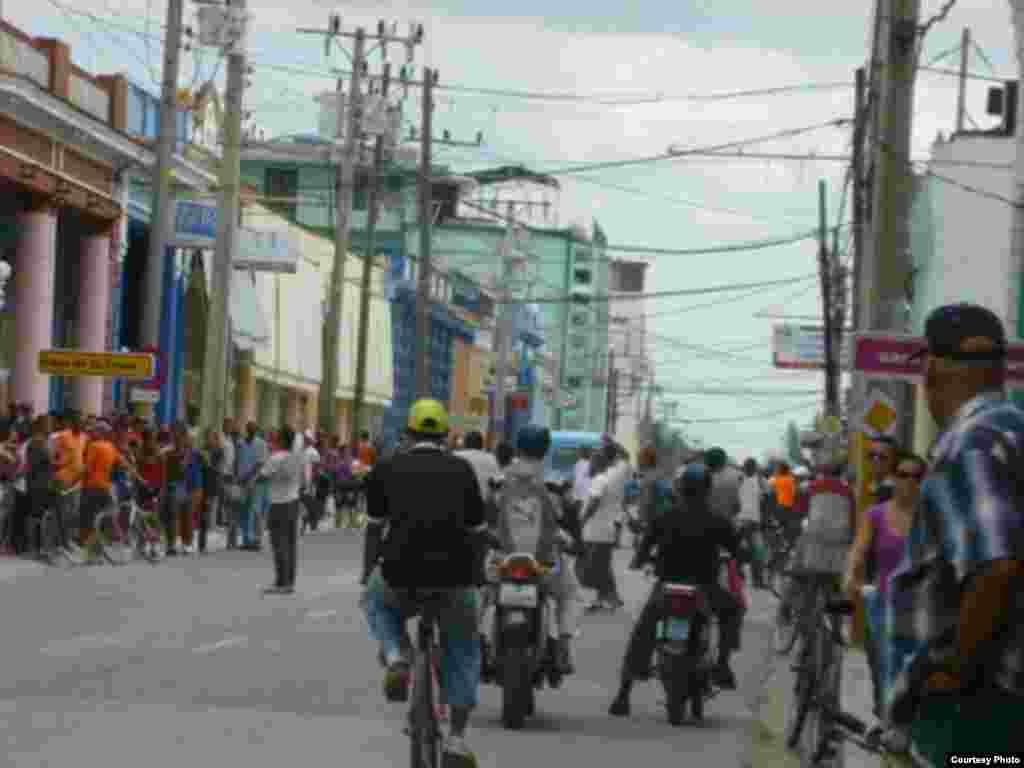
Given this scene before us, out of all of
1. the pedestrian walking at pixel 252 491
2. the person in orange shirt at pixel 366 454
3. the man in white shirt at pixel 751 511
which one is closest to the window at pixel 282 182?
the person in orange shirt at pixel 366 454

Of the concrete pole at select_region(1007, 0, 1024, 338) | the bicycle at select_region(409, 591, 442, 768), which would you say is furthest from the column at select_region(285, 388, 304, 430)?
the bicycle at select_region(409, 591, 442, 768)

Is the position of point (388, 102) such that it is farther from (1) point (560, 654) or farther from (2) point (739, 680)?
(1) point (560, 654)

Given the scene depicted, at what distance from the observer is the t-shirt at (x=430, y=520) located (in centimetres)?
1164

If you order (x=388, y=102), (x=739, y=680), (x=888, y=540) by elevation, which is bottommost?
(x=739, y=680)

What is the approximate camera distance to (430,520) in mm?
11625

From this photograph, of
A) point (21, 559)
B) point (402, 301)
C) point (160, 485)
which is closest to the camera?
point (21, 559)

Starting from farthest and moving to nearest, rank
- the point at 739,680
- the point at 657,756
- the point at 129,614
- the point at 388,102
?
1. the point at 388,102
2. the point at 129,614
3. the point at 739,680
4. the point at 657,756

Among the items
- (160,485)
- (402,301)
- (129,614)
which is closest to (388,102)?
(402,301)

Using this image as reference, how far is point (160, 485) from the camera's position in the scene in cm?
3681

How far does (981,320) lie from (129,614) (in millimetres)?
18850

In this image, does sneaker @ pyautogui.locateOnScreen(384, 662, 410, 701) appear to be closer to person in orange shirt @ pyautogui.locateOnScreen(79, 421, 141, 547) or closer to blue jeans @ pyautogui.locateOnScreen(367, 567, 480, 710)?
blue jeans @ pyautogui.locateOnScreen(367, 567, 480, 710)

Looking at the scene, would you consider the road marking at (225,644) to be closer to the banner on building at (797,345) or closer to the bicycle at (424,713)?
the bicycle at (424,713)

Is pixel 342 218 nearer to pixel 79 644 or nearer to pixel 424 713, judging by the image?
pixel 79 644

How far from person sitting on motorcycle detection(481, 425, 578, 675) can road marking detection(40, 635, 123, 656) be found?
4.18 meters
